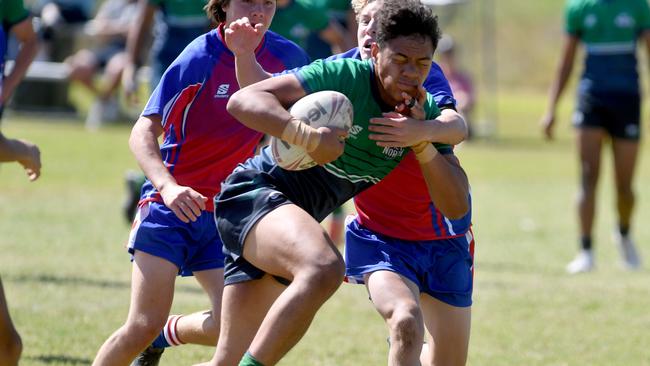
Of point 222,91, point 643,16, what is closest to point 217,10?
point 222,91

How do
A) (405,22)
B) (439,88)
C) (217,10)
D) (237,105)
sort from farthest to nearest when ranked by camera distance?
(217,10)
(439,88)
(405,22)
(237,105)

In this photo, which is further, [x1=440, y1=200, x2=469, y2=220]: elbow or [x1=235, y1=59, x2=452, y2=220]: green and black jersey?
[x1=440, y1=200, x2=469, y2=220]: elbow

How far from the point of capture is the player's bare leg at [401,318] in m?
4.63

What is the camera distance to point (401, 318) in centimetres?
465

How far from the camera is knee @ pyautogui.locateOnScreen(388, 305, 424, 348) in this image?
4.62 m

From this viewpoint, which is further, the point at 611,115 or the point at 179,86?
the point at 611,115

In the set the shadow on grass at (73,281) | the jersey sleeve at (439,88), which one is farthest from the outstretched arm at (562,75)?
the jersey sleeve at (439,88)

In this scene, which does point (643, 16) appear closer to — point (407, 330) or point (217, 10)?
point (217, 10)

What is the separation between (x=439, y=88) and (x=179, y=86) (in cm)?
109

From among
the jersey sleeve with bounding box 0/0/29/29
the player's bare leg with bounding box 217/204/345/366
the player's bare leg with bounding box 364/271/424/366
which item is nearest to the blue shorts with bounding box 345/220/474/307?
the player's bare leg with bounding box 364/271/424/366

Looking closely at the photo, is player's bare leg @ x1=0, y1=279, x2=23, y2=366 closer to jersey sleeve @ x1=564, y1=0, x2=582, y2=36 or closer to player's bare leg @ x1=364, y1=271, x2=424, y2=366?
player's bare leg @ x1=364, y1=271, x2=424, y2=366

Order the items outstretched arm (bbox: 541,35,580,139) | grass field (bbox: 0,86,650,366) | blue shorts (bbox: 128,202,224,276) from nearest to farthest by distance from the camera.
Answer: blue shorts (bbox: 128,202,224,276)
grass field (bbox: 0,86,650,366)
outstretched arm (bbox: 541,35,580,139)

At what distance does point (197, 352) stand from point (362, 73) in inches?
103

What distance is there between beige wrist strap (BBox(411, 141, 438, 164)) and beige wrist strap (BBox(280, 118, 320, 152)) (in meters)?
0.44
